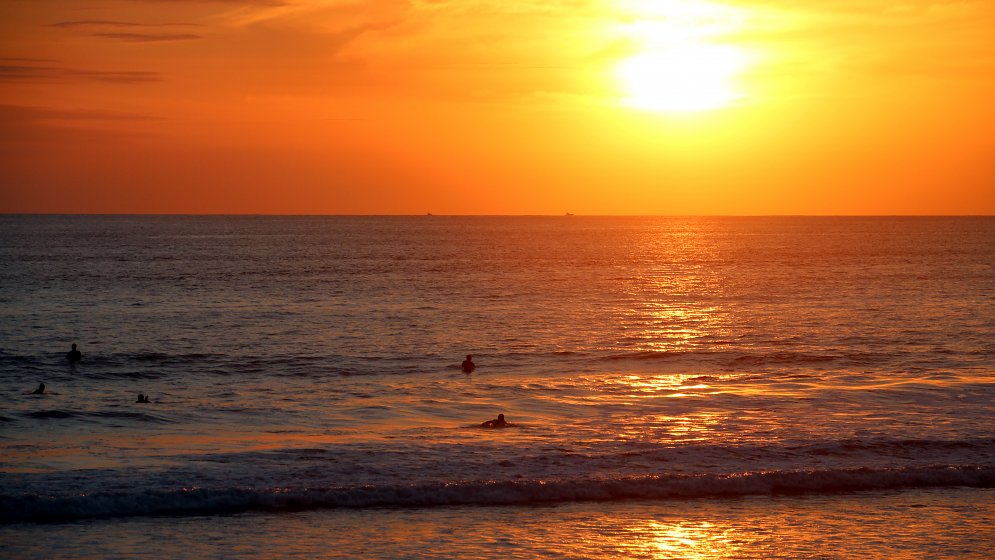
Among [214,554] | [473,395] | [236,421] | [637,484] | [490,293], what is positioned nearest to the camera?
[214,554]

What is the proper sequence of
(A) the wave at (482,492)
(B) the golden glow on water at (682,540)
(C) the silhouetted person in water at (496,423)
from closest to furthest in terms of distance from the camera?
(B) the golden glow on water at (682,540) < (A) the wave at (482,492) < (C) the silhouetted person in water at (496,423)

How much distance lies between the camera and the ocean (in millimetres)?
17344

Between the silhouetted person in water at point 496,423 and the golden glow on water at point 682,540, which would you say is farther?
the silhouetted person in water at point 496,423

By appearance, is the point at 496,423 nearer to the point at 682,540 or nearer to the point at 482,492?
the point at 482,492

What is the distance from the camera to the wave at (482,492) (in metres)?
18.5

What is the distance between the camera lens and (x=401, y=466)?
21.7m

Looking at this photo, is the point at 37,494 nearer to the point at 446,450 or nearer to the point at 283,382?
the point at 446,450

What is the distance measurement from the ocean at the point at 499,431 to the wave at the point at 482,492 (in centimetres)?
6

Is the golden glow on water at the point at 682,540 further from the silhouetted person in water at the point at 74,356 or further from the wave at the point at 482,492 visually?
the silhouetted person in water at the point at 74,356

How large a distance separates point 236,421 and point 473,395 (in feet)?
27.0

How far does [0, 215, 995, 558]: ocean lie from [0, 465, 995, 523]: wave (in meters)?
0.06

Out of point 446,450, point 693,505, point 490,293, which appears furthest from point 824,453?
point 490,293

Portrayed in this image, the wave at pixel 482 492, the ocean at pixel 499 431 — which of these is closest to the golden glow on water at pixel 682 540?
the ocean at pixel 499 431

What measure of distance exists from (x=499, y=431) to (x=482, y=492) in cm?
571
